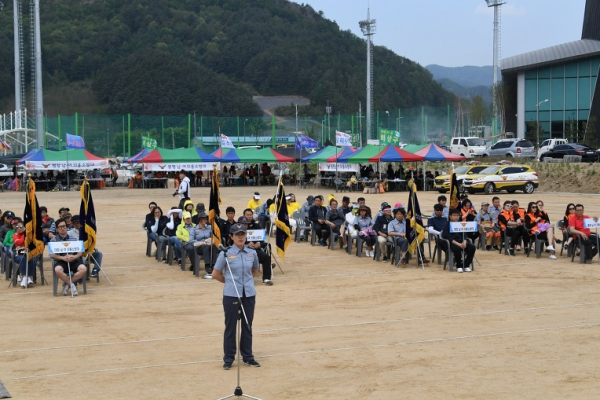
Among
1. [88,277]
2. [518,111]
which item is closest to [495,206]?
[88,277]

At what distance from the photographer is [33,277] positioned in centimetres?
1547

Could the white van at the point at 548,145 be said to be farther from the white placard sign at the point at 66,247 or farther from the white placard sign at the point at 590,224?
the white placard sign at the point at 66,247

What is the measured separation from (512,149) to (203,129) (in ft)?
103

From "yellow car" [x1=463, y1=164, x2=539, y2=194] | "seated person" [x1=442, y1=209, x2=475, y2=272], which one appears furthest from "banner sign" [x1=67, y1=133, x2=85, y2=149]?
"seated person" [x1=442, y1=209, x2=475, y2=272]

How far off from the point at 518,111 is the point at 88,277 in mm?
54731

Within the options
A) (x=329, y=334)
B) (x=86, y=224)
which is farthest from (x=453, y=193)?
(x=329, y=334)

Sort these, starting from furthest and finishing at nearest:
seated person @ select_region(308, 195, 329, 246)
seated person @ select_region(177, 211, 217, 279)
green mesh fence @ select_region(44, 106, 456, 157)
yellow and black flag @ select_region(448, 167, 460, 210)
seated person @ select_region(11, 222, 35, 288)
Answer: green mesh fence @ select_region(44, 106, 456, 157) → seated person @ select_region(308, 195, 329, 246) → yellow and black flag @ select_region(448, 167, 460, 210) → seated person @ select_region(177, 211, 217, 279) → seated person @ select_region(11, 222, 35, 288)

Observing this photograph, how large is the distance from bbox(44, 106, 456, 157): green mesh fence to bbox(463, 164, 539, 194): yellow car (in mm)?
29883

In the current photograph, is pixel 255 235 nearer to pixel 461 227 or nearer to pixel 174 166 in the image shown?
pixel 461 227

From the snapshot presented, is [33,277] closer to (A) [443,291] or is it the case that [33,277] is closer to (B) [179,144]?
(A) [443,291]

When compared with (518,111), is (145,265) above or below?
below

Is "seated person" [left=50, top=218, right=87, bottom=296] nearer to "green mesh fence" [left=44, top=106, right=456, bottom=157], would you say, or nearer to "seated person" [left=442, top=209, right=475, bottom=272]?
"seated person" [left=442, top=209, right=475, bottom=272]

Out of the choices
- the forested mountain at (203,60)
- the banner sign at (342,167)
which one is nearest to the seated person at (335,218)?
the banner sign at (342,167)

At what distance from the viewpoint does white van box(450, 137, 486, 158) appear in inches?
2335
